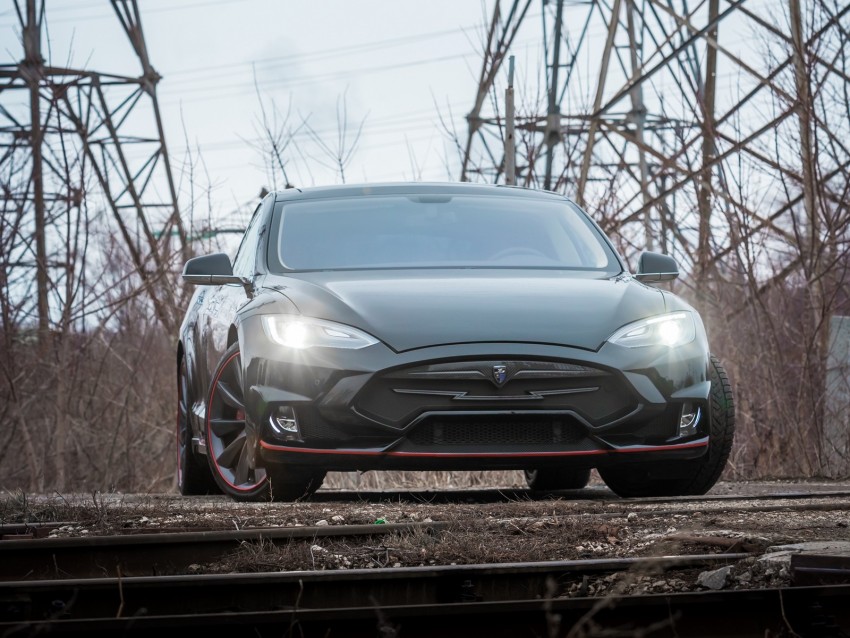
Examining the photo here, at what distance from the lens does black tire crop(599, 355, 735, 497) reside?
6129mm

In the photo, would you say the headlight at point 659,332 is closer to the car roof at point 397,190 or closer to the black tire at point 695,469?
the black tire at point 695,469

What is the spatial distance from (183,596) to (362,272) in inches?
120

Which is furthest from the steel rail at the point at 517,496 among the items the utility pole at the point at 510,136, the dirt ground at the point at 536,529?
the utility pole at the point at 510,136

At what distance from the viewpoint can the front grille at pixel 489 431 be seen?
5582mm

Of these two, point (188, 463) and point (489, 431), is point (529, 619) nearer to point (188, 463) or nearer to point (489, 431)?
point (489, 431)

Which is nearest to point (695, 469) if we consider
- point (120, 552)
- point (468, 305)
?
point (468, 305)

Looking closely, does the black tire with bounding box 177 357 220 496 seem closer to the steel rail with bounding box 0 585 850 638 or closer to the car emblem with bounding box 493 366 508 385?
the car emblem with bounding box 493 366 508 385

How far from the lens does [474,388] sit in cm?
552

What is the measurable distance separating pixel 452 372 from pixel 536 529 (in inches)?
44.7

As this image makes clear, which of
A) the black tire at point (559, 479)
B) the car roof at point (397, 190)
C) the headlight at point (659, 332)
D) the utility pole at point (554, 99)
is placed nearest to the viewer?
the headlight at point (659, 332)

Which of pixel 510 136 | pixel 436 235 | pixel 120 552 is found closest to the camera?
pixel 120 552

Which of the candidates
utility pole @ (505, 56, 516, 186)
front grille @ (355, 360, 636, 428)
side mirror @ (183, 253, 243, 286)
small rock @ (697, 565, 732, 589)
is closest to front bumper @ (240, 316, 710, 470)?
front grille @ (355, 360, 636, 428)

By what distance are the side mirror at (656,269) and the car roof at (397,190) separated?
3.30 feet

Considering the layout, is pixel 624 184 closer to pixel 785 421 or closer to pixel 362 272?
pixel 785 421
